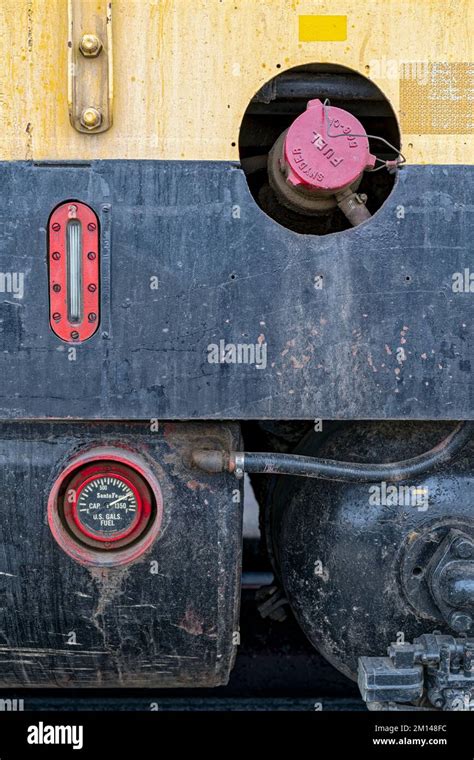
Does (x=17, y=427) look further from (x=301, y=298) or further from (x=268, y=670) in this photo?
(x=268, y=670)

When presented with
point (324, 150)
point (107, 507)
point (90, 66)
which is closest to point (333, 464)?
point (107, 507)

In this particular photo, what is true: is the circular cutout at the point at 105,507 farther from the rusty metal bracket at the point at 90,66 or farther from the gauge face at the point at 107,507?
the rusty metal bracket at the point at 90,66

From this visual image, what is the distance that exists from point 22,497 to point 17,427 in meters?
0.17

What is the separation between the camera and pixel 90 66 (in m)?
1.93

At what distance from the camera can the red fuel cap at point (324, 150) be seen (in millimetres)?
1937

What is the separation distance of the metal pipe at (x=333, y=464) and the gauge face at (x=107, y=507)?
0.19m

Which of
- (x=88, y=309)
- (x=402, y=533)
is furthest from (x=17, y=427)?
(x=402, y=533)

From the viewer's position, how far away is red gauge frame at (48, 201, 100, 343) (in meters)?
1.92

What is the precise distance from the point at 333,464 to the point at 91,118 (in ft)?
3.38

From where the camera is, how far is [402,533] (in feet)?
7.01

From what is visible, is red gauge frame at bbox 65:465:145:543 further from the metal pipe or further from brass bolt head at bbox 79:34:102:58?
brass bolt head at bbox 79:34:102:58

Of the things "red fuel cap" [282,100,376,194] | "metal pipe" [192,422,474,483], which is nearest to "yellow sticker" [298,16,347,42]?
"red fuel cap" [282,100,376,194]

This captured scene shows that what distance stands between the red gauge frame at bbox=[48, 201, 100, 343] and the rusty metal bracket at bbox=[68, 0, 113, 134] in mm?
205

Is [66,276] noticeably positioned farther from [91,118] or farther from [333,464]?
[333,464]
